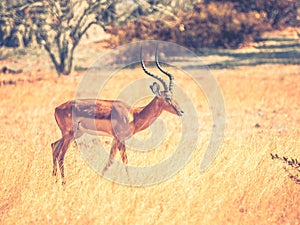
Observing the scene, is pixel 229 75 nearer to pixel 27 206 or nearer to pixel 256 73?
pixel 256 73

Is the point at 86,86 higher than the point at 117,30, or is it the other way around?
the point at 117,30

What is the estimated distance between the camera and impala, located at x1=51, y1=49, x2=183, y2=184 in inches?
287

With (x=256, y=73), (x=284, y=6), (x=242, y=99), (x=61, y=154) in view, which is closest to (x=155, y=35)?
(x=284, y=6)

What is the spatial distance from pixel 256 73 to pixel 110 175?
1812 cm

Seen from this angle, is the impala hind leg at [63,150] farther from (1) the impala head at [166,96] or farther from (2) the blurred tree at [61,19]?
(2) the blurred tree at [61,19]

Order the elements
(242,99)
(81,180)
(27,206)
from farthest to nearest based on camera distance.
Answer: (242,99), (81,180), (27,206)

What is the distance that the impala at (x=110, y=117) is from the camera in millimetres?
7285

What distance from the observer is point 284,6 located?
3122cm

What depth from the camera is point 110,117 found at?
730 centimetres

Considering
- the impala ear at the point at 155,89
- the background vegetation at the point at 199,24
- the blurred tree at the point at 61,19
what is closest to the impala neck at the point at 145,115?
the impala ear at the point at 155,89

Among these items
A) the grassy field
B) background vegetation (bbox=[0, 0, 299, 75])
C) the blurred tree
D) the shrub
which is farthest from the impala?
the shrub

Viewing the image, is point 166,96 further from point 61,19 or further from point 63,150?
point 61,19

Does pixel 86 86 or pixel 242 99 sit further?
pixel 86 86

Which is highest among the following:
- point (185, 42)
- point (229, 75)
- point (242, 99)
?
point (185, 42)
